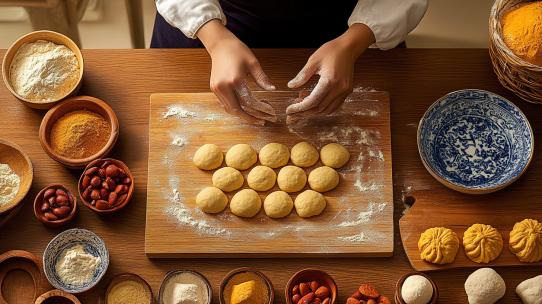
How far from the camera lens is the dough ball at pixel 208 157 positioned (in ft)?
6.05

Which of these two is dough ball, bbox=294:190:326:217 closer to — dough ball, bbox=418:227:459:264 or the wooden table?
the wooden table

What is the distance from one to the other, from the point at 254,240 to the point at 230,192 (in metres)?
0.15

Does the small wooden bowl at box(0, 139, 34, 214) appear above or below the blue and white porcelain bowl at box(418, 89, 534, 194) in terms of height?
below

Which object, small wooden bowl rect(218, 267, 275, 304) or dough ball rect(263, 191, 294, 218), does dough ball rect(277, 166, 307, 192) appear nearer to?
dough ball rect(263, 191, 294, 218)

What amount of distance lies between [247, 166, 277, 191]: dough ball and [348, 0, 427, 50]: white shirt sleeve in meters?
0.45

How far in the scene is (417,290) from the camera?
1.67 meters

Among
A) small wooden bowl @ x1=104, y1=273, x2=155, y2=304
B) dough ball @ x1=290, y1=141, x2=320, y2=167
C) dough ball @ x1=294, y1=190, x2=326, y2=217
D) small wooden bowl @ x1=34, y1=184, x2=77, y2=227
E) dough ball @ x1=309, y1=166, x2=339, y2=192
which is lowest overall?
small wooden bowl @ x1=104, y1=273, x2=155, y2=304

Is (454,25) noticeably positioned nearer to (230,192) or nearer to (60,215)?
(230,192)

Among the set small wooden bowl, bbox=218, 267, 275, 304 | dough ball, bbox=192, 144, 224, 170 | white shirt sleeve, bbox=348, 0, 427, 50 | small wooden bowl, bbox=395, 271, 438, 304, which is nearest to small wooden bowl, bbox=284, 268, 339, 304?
small wooden bowl, bbox=218, 267, 275, 304

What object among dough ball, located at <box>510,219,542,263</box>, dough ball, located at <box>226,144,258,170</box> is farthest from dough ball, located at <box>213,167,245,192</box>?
dough ball, located at <box>510,219,542,263</box>

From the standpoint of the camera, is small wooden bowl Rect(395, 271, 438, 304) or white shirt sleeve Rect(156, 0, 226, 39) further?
white shirt sleeve Rect(156, 0, 226, 39)

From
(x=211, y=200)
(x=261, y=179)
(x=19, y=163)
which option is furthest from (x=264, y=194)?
(x=19, y=163)

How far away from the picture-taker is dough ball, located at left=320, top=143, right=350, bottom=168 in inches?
72.5

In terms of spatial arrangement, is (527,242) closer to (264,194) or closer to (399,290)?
(399,290)
